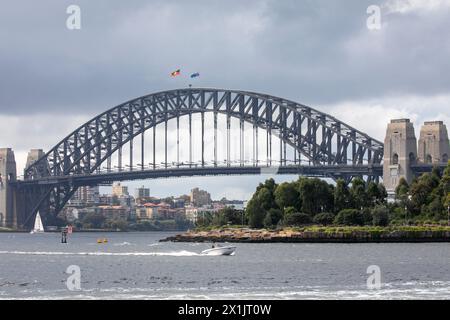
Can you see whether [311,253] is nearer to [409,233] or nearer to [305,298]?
[409,233]

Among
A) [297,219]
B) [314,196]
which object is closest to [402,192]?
[314,196]

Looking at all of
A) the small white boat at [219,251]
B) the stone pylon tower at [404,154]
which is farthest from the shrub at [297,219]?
the small white boat at [219,251]

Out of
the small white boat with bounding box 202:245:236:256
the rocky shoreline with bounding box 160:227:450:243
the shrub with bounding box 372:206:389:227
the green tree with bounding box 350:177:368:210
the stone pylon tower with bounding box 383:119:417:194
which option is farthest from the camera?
the stone pylon tower with bounding box 383:119:417:194

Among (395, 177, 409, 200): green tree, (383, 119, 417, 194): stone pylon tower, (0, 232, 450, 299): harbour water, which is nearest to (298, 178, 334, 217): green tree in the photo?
(395, 177, 409, 200): green tree

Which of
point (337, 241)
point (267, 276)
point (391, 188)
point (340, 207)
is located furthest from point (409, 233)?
point (267, 276)

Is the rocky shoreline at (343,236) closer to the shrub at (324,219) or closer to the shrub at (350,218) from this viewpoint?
the shrub at (350,218)

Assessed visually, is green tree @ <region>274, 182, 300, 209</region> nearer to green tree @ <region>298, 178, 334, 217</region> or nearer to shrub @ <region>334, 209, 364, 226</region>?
green tree @ <region>298, 178, 334, 217</region>
